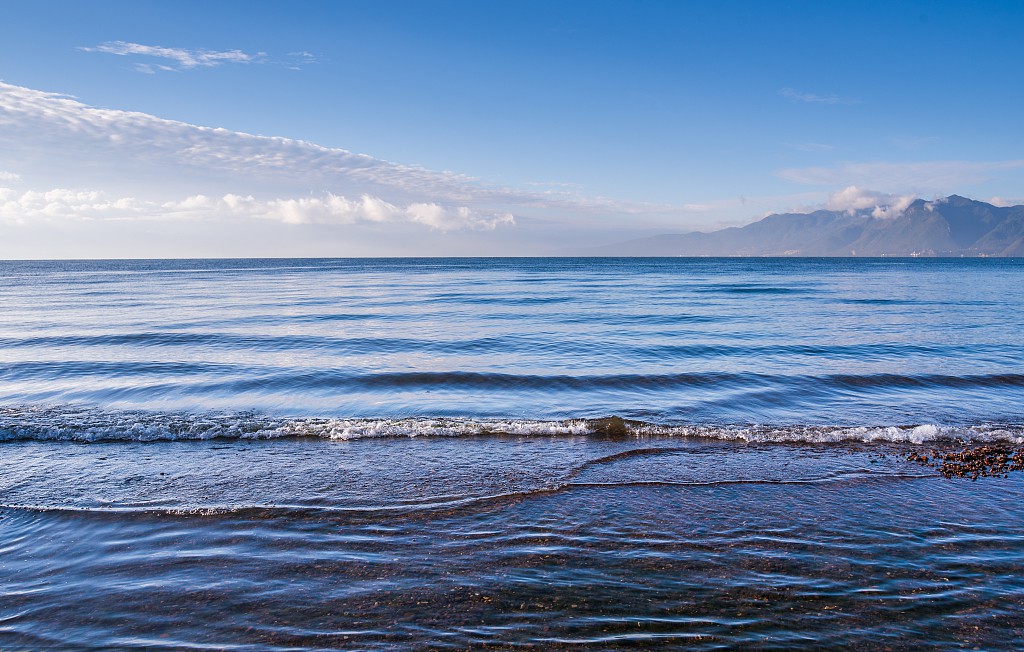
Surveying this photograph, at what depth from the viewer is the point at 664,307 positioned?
41.7m

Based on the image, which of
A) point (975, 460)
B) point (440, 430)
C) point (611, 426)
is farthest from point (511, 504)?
point (975, 460)

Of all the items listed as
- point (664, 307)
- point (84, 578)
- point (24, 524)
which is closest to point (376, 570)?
point (84, 578)

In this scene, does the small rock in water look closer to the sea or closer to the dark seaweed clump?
the sea

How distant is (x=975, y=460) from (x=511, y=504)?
7650 millimetres

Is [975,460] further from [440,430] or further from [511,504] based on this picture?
[440,430]

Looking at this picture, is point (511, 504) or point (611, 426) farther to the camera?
point (611, 426)

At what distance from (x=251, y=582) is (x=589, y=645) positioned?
3.44 meters

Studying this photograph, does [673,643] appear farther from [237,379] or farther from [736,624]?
[237,379]

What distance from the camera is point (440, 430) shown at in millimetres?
12352

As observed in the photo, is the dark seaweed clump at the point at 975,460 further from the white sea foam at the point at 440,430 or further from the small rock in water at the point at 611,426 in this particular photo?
the small rock in water at the point at 611,426

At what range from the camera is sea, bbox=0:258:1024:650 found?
553 centimetres

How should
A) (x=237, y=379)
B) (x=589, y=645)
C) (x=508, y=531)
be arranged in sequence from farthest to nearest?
1. (x=237, y=379)
2. (x=508, y=531)
3. (x=589, y=645)

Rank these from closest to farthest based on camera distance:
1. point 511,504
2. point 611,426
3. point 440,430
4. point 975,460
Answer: point 511,504 → point 975,460 → point 440,430 → point 611,426

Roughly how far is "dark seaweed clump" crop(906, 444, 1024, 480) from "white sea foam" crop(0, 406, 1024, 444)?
0.84 metres
